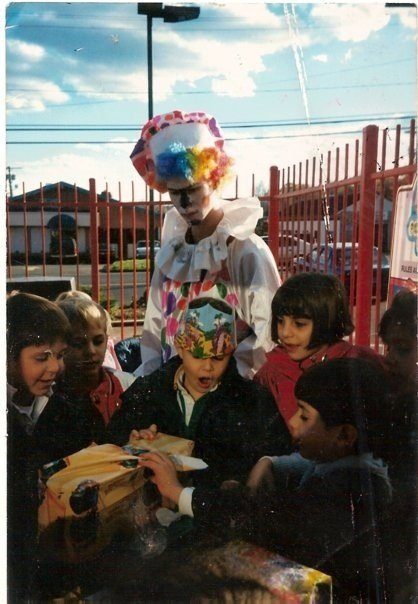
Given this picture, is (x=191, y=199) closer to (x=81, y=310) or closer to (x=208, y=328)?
(x=208, y=328)

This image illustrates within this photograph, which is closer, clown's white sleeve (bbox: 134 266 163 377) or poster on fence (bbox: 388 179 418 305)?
poster on fence (bbox: 388 179 418 305)

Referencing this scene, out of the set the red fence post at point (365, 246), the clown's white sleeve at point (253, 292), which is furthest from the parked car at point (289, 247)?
the red fence post at point (365, 246)

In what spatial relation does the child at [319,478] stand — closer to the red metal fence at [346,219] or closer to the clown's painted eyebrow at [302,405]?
the clown's painted eyebrow at [302,405]

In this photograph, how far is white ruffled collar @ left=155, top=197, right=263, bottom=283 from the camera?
2.50 metres

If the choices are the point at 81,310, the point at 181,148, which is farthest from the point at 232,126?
the point at 81,310

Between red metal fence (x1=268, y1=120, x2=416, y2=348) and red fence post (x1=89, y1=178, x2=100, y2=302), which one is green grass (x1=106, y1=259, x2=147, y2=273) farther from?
red metal fence (x1=268, y1=120, x2=416, y2=348)

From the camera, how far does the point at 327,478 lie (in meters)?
2.51

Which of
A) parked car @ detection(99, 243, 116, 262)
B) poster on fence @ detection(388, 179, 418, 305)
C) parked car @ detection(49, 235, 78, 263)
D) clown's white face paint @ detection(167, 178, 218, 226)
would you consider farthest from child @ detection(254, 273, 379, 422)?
parked car @ detection(49, 235, 78, 263)

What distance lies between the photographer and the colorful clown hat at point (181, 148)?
2.41 meters

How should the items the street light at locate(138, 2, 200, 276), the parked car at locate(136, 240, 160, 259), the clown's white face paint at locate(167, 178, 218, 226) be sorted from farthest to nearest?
the parked car at locate(136, 240, 160, 259)
the clown's white face paint at locate(167, 178, 218, 226)
the street light at locate(138, 2, 200, 276)

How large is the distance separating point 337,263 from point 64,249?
106 centimetres

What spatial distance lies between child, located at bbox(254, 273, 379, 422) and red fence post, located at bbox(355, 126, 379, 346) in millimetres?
107

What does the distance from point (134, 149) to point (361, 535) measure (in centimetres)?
167

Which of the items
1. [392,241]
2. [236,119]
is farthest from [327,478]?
[236,119]
